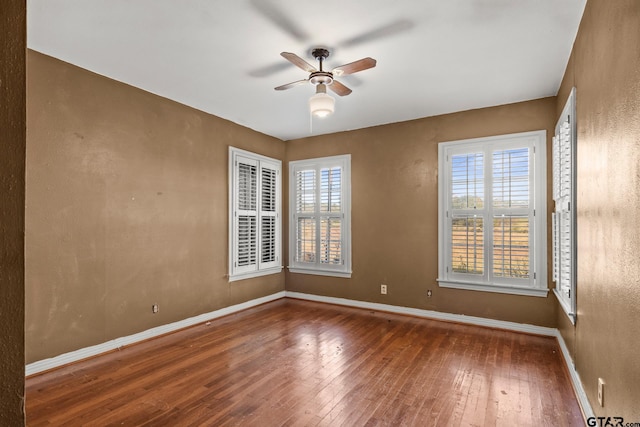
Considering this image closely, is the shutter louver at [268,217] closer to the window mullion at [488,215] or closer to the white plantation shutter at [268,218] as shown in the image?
the white plantation shutter at [268,218]

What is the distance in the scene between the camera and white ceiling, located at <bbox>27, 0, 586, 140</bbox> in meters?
2.46

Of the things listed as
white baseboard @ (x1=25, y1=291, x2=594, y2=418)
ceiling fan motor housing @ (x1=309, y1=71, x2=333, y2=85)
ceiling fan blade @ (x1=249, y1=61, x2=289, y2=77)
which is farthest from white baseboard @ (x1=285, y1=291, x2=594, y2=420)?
ceiling fan blade @ (x1=249, y1=61, x2=289, y2=77)

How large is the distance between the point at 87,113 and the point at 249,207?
95.1 inches

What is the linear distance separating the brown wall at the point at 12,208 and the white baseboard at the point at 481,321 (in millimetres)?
2923

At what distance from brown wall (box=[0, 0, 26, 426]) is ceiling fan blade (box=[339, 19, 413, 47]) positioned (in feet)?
8.12

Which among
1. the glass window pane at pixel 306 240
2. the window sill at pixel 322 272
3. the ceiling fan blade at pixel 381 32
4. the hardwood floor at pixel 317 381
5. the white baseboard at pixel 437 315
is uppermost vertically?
the ceiling fan blade at pixel 381 32

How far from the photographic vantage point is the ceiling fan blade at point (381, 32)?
2633 mm

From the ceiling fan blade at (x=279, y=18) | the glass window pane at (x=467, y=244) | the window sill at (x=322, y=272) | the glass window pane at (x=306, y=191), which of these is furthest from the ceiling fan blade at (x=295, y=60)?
the window sill at (x=322, y=272)

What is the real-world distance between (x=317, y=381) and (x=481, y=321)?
2.54 meters

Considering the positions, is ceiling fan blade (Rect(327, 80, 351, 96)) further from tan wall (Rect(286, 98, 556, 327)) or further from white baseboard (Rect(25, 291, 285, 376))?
white baseboard (Rect(25, 291, 285, 376))

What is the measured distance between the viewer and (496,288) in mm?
4301

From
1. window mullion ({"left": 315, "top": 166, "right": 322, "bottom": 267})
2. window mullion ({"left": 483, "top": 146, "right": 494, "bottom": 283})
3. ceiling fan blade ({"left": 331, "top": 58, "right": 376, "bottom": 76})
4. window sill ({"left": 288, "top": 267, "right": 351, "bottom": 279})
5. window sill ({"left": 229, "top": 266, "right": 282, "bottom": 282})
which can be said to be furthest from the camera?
window mullion ({"left": 315, "top": 166, "right": 322, "bottom": 267})

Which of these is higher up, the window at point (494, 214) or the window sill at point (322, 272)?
the window at point (494, 214)

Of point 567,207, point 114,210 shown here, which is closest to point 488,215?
point 567,207
